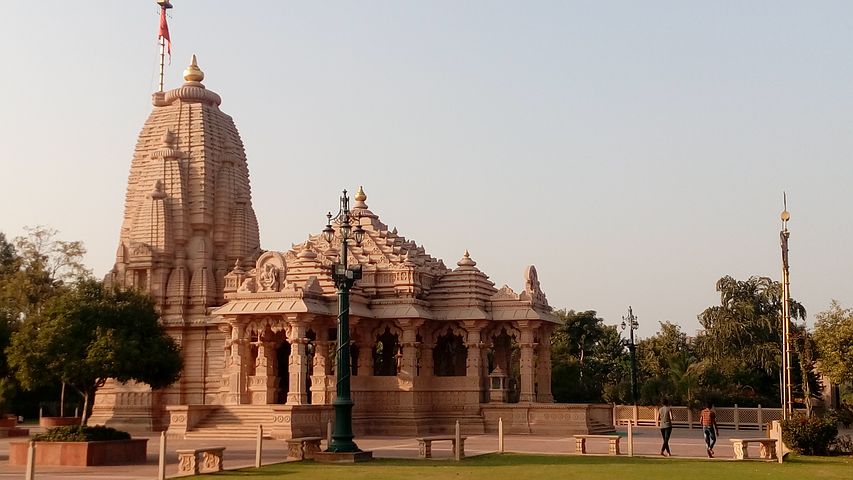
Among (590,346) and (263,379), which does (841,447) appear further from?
(590,346)

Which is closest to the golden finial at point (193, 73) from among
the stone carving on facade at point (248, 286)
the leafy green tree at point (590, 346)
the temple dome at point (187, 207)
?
the temple dome at point (187, 207)

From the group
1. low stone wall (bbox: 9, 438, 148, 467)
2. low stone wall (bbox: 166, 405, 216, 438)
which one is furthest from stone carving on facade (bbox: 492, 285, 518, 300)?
low stone wall (bbox: 9, 438, 148, 467)

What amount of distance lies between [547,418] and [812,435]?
13.4 metres

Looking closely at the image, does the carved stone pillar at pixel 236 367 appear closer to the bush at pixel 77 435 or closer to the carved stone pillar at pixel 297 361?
the carved stone pillar at pixel 297 361

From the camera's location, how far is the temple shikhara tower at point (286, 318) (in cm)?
3575

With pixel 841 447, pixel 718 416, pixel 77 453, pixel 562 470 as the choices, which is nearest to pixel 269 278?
pixel 77 453

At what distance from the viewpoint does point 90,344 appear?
79.4ft

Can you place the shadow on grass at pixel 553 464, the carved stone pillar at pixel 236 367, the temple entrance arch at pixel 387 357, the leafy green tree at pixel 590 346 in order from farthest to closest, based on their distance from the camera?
the leafy green tree at pixel 590 346 → the temple entrance arch at pixel 387 357 → the carved stone pillar at pixel 236 367 → the shadow on grass at pixel 553 464

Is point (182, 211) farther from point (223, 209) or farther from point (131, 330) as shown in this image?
point (131, 330)

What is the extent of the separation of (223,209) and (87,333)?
2178cm

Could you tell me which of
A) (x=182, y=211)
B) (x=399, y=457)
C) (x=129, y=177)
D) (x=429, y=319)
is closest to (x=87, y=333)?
(x=399, y=457)

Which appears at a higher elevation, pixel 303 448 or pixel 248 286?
pixel 248 286

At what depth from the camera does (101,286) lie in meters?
26.3

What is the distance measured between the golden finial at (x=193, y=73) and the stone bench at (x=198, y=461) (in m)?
30.9
